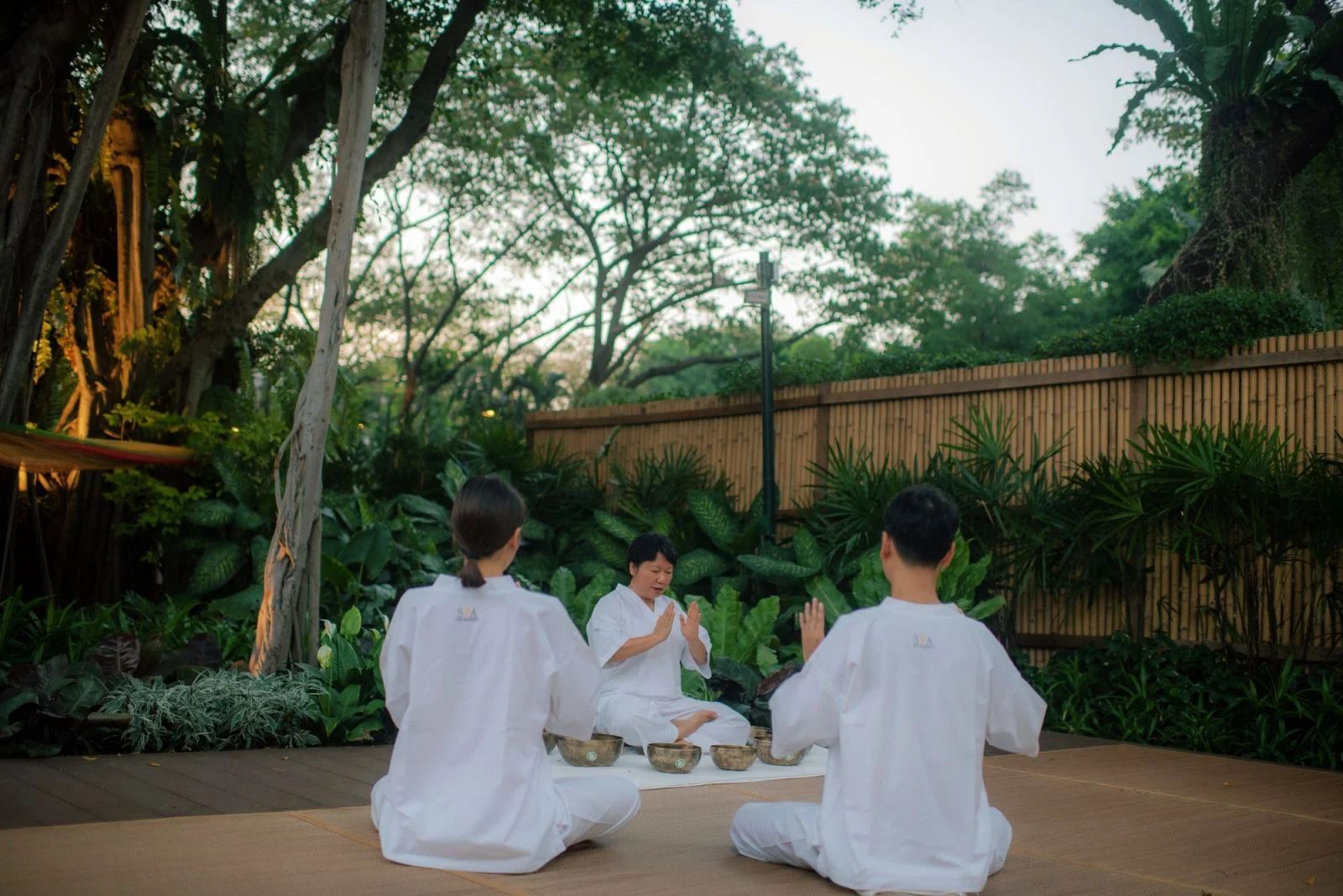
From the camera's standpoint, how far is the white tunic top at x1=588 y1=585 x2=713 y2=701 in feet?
17.8

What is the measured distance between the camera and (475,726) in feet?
11.1

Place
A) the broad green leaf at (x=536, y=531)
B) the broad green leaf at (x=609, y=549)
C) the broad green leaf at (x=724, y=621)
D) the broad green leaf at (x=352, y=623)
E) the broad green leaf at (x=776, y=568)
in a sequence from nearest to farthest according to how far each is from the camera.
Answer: the broad green leaf at (x=352, y=623)
the broad green leaf at (x=724, y=621)
the broad green leaf at (x=776, y=568)
the broad green leaf at (x=609, y=549)
the broad green leaf at (x=536, y=531)

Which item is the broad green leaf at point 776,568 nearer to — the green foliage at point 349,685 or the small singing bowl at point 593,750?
the green foliage at point 349,685

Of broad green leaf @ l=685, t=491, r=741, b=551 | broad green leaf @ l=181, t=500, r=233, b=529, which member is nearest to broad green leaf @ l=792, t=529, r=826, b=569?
broad green leaf @ l=685, t=491, r=741, b=551

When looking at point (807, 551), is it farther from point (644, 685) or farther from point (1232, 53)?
point (1232, 53)

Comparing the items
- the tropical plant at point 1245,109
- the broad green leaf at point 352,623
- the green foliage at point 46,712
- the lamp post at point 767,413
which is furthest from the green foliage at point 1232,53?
the green foliage at point 46,712

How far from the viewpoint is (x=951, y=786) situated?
10.4 feet

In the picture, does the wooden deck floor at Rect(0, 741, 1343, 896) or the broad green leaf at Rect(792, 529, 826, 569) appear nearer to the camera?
the wooden deck floor at Rect(0, 741, 1343, 896)

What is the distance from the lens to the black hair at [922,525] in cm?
317

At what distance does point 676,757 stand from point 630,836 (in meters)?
1.24

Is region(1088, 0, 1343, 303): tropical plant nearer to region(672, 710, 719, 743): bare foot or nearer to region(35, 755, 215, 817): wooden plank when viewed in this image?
region(672, 710, 719, 743): bare foot

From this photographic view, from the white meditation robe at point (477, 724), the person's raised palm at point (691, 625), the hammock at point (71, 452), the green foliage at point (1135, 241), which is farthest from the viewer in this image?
the green foliage at point (1135, 241)

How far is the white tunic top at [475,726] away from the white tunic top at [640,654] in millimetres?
1899

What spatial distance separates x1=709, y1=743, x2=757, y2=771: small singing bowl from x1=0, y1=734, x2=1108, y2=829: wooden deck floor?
1423 millimetres
